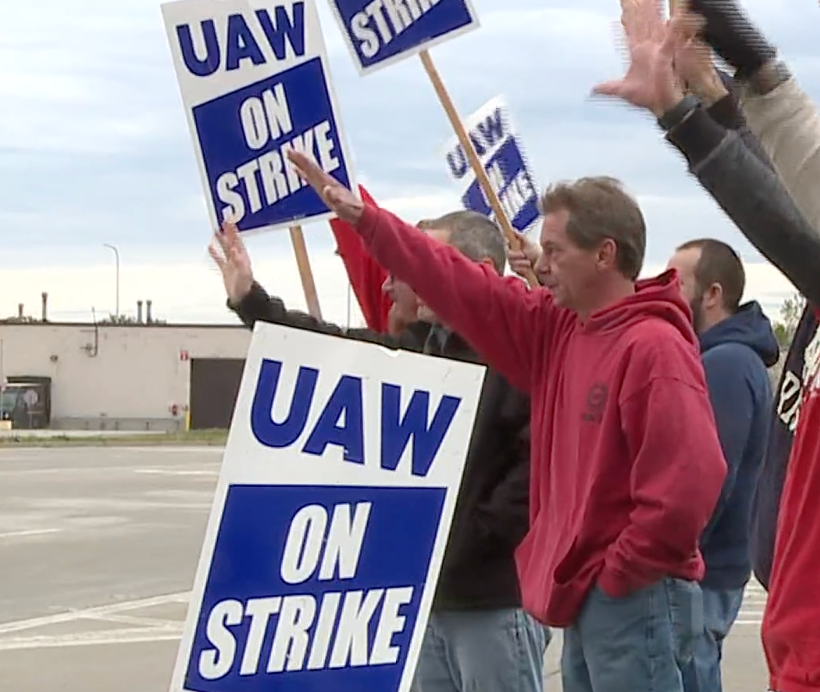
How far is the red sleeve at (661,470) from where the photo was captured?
3.58 metres

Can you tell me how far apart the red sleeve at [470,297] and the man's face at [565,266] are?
0.19 meters

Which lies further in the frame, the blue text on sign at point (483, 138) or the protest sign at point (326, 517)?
the blue text on sign at point (483, 138)

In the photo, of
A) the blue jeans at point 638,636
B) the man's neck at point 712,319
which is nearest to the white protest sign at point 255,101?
the man's neck at point 712,319

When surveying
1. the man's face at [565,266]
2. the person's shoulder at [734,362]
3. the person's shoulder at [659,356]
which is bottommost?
the person's shoulder at [734,362]

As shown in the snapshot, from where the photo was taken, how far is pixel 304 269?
468 centimetres

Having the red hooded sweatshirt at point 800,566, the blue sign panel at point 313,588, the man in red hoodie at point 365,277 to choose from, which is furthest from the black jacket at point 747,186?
the man in red hoodie at point 365,277

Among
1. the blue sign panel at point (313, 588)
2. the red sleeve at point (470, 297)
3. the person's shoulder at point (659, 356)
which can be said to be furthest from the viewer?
the red sleeve at point (470, 297)

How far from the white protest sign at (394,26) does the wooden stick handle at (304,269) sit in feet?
3.60

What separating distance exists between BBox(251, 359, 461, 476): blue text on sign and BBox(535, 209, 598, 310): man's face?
1.29 ft

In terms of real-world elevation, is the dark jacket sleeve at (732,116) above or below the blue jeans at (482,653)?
above

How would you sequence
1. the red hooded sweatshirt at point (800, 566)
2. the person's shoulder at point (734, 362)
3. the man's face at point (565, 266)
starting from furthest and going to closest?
1. the person's shoulder at point (734, 362)
2. the man's face at point (565, 266)
3. the red hooded sweatshirt at point (800, 566)

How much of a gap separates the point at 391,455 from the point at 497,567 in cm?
86

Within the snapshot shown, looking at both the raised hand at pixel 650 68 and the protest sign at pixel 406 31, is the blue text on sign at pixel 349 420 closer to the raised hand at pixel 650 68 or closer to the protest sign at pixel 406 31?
the raised hand at pixel 650 68

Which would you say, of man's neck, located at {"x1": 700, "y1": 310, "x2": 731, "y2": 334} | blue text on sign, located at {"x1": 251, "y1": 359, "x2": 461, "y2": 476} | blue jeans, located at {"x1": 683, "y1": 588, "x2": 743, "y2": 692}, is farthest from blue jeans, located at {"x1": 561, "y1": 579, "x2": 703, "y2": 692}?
man's neck, located at {"x1": 700, "y1": 310, "x2": 731, "y2": 334}
